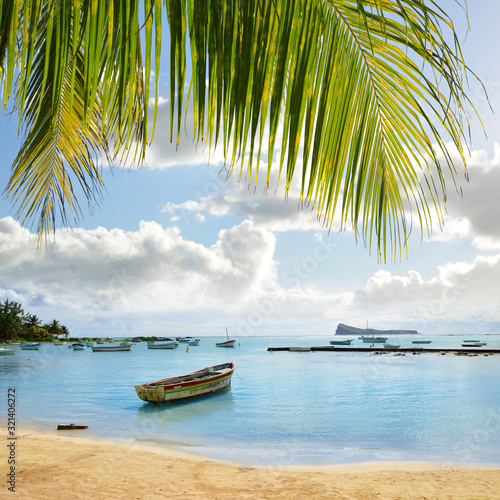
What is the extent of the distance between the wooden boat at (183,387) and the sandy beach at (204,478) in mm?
8001

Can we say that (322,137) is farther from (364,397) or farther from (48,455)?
(364,397)

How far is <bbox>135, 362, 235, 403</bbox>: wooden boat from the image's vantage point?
21953 millimetres

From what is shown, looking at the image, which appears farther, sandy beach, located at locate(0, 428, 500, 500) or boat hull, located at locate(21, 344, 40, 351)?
boat hull, located at locate(21, 344, 40, 351)

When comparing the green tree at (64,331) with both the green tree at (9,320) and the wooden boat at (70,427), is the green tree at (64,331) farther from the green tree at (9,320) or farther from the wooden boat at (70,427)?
the wooden boat at (70,427)

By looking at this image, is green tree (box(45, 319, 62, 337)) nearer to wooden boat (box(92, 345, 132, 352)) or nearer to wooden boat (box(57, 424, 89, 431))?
wooden boat (box(92, 345, 132, 352))

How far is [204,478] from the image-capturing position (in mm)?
10672

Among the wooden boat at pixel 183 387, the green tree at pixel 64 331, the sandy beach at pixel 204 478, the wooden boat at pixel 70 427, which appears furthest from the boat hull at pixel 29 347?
the sandy beach at pixel 204 478

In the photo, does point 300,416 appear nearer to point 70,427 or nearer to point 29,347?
point 70,427

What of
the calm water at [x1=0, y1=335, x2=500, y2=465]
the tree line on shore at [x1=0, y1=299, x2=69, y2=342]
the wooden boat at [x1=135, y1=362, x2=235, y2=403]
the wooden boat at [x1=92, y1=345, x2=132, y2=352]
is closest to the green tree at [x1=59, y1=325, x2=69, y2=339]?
the tree line on shore at [x1=0, y1=299, x2=69, y2=342]

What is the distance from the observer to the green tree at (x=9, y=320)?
87625mm

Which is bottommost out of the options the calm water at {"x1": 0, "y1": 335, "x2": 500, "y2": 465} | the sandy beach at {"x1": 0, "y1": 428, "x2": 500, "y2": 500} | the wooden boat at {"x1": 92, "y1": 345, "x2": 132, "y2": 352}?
the wooden boat at {"x1": 92, "y1": 345, "x2": 132, "y2": 352}

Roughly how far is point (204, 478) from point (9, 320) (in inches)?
3692

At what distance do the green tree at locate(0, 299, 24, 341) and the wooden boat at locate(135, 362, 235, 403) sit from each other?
77.3 m

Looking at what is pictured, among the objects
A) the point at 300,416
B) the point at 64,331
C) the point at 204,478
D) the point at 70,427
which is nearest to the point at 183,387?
the point at 70,427
